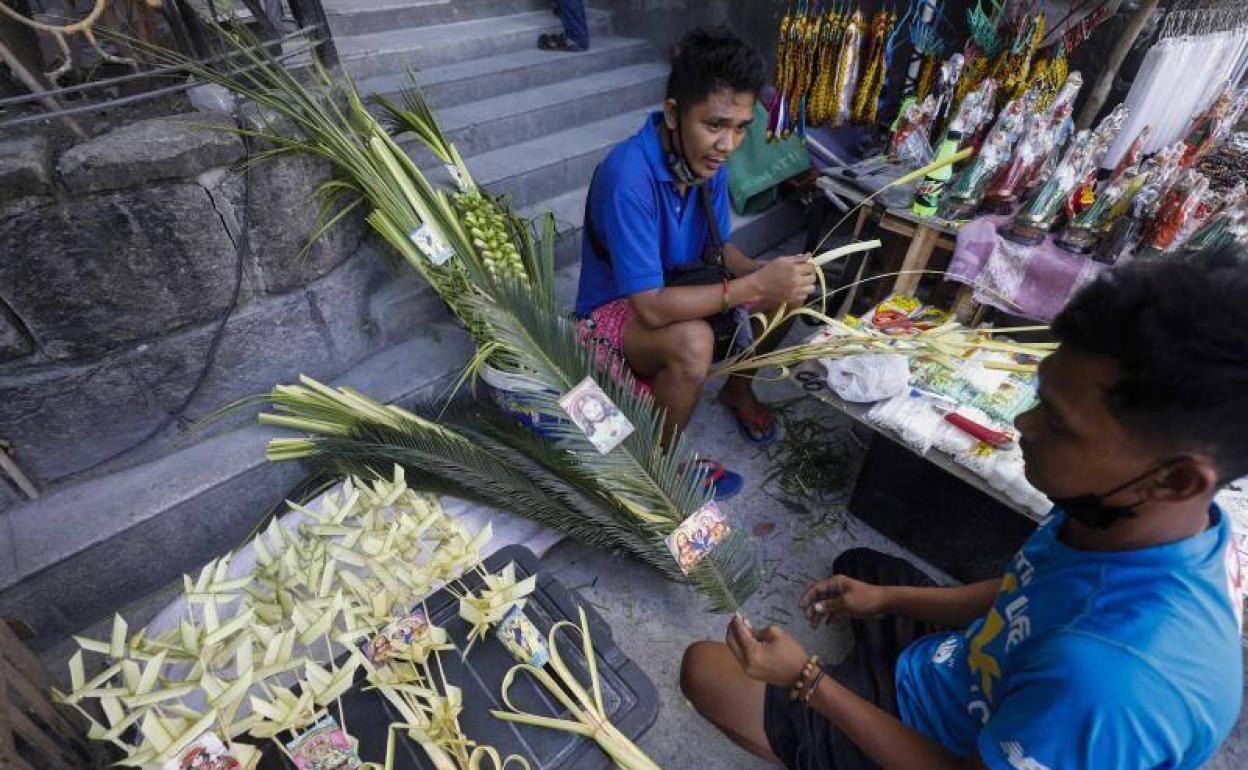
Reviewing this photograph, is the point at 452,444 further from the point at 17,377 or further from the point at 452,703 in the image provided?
the point at 17,377

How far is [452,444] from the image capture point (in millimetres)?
1756

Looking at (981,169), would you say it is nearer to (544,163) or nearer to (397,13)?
(544,163)

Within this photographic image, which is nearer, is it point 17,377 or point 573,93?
point 17,377

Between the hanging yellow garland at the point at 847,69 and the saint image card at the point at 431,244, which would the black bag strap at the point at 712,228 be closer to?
the saint image card at the point at 431,244

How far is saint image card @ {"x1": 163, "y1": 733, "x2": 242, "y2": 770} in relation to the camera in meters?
0.87

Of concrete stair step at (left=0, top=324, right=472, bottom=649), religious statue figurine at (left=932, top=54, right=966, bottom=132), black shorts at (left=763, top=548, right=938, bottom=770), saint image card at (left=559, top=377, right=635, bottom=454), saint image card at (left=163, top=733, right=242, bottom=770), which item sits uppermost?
religious statue figurine at (left=932, top=54, right=966, bottom=132)

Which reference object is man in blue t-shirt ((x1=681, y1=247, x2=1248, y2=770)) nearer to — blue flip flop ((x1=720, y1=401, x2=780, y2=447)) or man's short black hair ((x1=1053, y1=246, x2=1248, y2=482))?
man's short black hair ((x1=1053, y1=246, x2=1248, y2=482))

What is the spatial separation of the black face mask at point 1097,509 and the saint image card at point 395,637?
3.72 feet

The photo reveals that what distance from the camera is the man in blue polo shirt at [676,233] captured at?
5.74 feet

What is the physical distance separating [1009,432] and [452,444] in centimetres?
182

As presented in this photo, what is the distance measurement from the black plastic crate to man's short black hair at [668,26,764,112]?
4.96 ft

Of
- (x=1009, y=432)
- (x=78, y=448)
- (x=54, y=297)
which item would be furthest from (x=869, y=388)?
(x=78, y=448)

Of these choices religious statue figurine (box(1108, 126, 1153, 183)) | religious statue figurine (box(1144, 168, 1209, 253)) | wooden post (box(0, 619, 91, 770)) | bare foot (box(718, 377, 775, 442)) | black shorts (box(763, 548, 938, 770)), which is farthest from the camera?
bare foot (box(718, 377, 775, 442))

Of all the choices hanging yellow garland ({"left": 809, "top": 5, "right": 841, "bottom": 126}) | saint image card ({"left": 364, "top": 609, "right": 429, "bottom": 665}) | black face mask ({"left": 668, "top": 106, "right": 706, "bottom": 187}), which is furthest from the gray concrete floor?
hanging yellow garland ({"left": 809, "top": 5, "right": 841, "bottom": 126})
